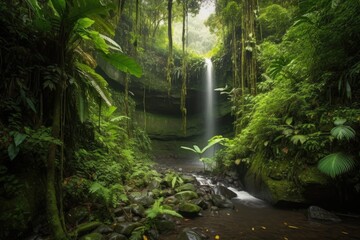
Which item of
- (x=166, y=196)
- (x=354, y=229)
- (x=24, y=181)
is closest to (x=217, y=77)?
(x=166, y=196)

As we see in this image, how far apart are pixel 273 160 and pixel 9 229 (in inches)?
183

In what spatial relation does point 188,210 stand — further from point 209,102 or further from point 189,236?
point 209,102

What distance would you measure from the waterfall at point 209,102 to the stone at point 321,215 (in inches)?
348

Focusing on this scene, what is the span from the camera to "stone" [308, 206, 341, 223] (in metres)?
3.56

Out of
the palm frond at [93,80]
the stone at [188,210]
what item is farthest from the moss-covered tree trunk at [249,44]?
the palm frond at [93,80]

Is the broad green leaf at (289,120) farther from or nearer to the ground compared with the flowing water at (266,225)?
farther from the ground

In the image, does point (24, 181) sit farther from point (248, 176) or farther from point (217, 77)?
point (217, 77)

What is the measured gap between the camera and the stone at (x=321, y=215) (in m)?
3.56

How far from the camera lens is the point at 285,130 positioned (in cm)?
463

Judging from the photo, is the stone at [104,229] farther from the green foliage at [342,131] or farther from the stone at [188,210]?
the green foliage at [342,131]

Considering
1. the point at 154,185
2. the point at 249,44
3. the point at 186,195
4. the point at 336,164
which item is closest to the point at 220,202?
the point at 186,195

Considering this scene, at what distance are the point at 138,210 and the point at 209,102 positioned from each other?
9637 millimetres

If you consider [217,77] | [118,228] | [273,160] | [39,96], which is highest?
[217,77]

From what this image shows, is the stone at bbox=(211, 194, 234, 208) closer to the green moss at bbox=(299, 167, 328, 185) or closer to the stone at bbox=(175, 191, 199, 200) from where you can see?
the stone at bbox=(175, 191, 199, 200)
